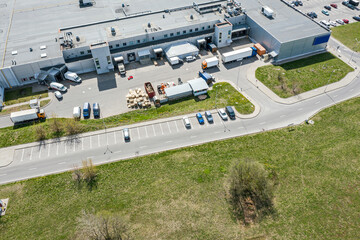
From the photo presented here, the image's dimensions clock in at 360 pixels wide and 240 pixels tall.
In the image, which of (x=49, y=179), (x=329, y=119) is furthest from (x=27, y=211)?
(x=329, y=119)

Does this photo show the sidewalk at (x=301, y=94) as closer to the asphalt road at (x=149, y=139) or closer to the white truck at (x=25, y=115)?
the asphalt road at (x=149, y=139)

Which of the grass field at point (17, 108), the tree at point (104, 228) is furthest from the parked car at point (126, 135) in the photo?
the grass field at point (17, 108)

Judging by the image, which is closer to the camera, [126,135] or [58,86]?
[126,135]

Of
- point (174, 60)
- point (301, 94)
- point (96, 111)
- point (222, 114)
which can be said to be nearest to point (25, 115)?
point (96, 111)

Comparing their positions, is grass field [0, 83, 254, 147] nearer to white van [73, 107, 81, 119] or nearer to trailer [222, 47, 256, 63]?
white van [73, 107, 81, 119]

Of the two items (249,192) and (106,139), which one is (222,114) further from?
(106,139)

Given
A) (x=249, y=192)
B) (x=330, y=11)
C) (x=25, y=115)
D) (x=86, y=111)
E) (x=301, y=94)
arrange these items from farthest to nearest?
(x=330, y=11), (x=301, y=94), (x=86, y=111), (x=25, y=115), (x=249, y=192)
